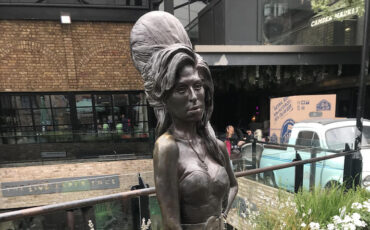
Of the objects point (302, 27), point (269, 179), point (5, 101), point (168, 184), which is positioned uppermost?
point (302, 27)

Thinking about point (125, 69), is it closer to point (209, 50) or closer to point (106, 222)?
point (209, 50)

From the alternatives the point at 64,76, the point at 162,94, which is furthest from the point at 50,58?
the point at 162,94

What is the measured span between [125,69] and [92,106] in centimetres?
210

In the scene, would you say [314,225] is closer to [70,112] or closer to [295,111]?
[295,111]

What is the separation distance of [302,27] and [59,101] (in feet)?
31.4

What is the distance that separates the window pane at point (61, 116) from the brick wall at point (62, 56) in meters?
0.93

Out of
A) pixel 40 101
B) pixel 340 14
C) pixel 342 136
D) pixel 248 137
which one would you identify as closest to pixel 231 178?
pixel 342 136

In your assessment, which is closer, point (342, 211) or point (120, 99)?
point (342, 211)

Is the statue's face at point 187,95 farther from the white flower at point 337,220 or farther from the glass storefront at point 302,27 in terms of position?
the glass storefront at point 302,27

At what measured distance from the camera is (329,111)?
5738 millimetres

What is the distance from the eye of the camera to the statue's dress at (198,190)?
1222 mm

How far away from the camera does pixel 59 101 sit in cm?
937

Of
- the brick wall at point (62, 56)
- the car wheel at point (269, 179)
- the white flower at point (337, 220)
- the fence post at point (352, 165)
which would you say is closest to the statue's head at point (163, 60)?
the white flower at point (337, 220)

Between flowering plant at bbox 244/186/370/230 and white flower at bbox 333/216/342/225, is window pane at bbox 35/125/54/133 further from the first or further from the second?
white flower at bbox 333/216/342/225
